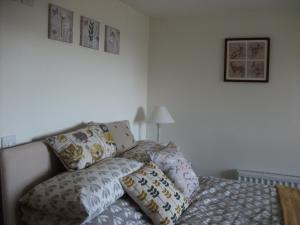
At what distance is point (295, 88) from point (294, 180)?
1.03m

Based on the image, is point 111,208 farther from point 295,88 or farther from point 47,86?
point 295,88

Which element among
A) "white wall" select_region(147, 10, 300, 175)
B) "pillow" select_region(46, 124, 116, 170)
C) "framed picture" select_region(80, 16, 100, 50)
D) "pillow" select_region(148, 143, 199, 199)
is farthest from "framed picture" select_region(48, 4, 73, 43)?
"white wall" select_region(147, 10, 300, 175)

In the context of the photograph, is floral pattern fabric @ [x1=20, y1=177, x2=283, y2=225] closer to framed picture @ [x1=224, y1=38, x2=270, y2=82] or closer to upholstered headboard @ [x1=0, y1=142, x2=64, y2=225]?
upholstered headboard @ [x1=0, y1=142, x2=64, y2=225]

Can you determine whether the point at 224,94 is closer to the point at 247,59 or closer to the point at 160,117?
the point at 247,59

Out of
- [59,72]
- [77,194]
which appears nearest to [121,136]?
[59,72]

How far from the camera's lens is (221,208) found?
2297mm

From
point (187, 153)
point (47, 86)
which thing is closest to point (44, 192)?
point (47, 86)

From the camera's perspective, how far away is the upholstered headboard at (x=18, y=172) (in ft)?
5.94

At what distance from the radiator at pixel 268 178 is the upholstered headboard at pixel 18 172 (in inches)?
97.3

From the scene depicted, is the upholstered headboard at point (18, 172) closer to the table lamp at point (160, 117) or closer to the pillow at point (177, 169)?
the pillow at point (177, 169)

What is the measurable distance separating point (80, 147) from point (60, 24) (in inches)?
38.1

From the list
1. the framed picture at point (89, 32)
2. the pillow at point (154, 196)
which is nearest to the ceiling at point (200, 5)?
the framed picture at point (89, 32)

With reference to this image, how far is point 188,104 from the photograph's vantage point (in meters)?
4.08

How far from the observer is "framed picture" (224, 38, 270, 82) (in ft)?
12.1
